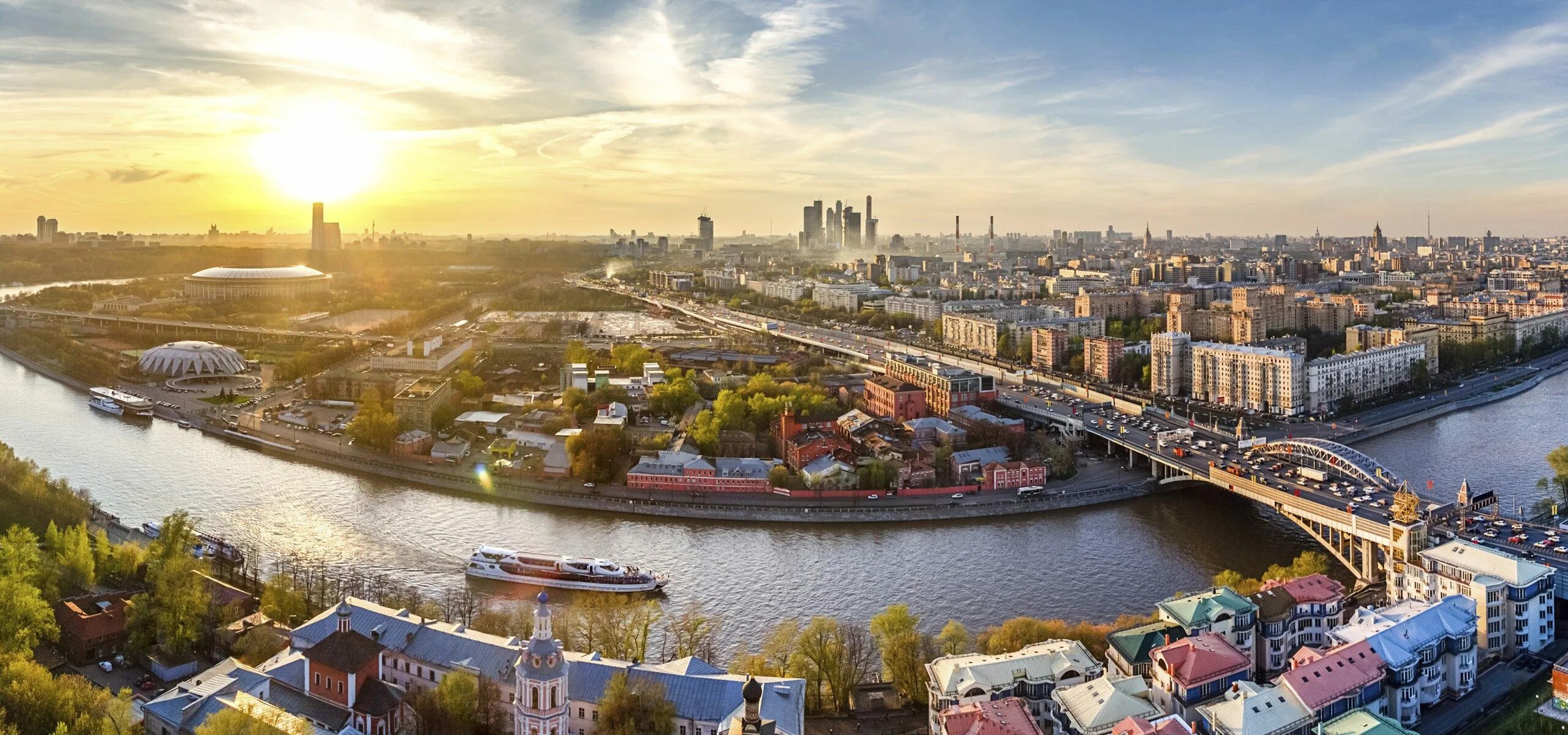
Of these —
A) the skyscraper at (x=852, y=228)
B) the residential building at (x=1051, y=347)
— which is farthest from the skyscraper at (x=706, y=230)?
the residential building at (x=1051, y=347)

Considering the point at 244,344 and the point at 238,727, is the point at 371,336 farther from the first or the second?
the point at 238,727

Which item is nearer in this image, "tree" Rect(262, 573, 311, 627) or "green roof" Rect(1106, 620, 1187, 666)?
"green roof" Rect(1106, 620, 1187, 666)

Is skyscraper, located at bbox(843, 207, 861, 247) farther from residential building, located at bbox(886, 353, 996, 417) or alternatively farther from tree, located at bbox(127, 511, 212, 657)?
tree, located at bbox(127, 511, 212, 657)

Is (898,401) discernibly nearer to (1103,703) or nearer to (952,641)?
(952,641)

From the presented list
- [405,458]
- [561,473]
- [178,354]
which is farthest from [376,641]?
[178,354]

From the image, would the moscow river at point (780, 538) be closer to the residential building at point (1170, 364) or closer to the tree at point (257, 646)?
the tree at point (257, 646)

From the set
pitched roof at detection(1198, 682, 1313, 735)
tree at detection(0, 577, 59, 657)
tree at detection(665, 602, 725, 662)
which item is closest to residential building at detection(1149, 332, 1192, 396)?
tree at detection(665, 602, 725, 662)
